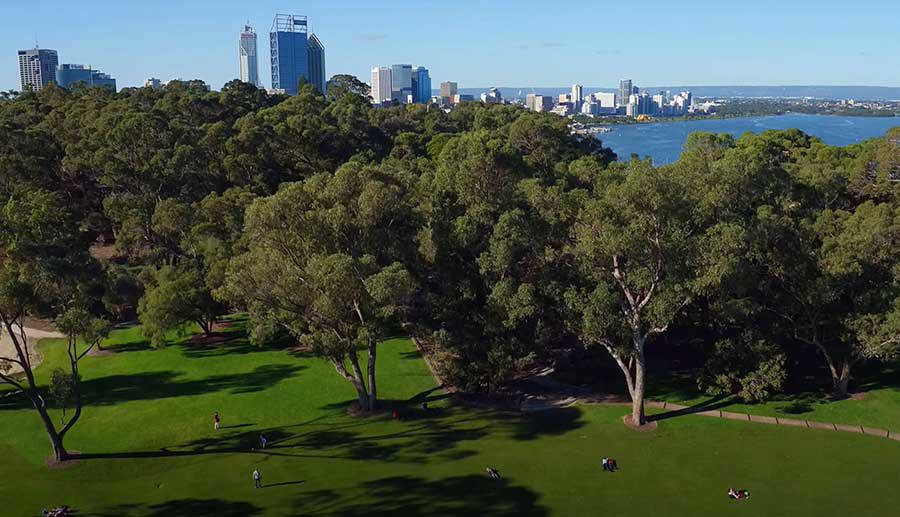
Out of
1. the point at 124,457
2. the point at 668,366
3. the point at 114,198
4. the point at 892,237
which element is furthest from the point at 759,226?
the point at 114,198

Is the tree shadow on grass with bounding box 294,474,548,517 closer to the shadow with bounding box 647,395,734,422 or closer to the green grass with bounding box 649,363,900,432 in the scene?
the shadow with bounding box 647,395,734,422

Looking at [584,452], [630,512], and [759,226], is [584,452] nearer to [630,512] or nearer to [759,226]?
[630,512]

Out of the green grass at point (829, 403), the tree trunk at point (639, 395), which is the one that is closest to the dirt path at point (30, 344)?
the tree trunk at point (639, 395)

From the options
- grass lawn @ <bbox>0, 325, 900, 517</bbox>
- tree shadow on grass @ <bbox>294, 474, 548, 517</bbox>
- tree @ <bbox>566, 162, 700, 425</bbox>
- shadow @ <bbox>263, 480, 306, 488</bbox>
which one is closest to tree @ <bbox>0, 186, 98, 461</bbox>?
grass lawn @ <bbox>0, 325, 900, 517</bbox>

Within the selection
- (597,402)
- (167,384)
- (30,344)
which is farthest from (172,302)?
(597,402)

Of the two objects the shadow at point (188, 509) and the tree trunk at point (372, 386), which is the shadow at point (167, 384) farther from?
the shadow at point (188, 509)
